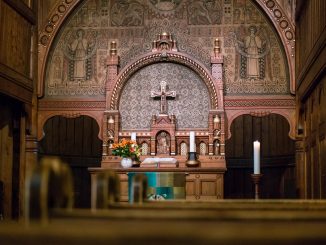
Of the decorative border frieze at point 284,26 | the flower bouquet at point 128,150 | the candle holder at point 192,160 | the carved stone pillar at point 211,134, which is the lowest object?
the candle holder at point 192,160

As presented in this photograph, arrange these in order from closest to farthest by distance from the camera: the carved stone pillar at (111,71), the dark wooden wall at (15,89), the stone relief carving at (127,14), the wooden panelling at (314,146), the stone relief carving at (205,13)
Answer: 1. the wooden panelling at (314,146)
2. the dark wooden wall at (15,89)
3. the carved stone pillar at (111,71)
4. the stone relief carving at (205,13)
5. the stone relief carving at (127,14)

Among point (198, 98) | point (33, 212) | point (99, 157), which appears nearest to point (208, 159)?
point (198, 98)

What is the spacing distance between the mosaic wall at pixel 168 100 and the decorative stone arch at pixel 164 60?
0.41ft

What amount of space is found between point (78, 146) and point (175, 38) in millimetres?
3639

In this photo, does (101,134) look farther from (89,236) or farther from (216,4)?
(89,236)

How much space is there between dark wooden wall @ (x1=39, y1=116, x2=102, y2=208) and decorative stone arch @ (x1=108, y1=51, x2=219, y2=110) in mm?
2743

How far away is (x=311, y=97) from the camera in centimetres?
827

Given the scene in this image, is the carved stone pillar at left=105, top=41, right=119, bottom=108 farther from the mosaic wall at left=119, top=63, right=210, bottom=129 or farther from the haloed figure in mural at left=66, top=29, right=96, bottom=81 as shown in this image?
the haloed figure in mural at left=66, top=29, right=96, bottom=81

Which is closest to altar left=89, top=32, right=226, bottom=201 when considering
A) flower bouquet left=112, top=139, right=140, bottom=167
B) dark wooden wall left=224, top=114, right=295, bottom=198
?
flower bouquet left=112, top=139, right=140, bottom=167

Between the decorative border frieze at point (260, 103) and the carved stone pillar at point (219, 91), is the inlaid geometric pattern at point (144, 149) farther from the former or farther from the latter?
the decorative border frieze at point (260, 103)

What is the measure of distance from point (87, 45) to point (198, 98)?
6.84 feet

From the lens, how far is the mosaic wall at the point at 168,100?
970cm

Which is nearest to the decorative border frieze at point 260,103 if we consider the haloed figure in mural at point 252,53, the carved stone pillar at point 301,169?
the haloed figure in mural at point 252,53

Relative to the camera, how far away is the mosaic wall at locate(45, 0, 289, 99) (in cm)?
977
